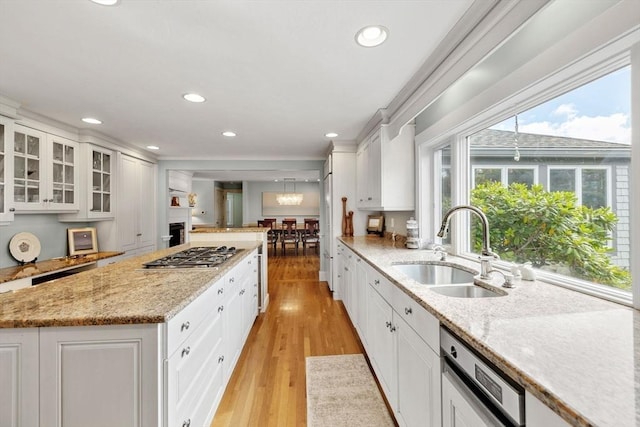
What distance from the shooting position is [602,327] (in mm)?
826

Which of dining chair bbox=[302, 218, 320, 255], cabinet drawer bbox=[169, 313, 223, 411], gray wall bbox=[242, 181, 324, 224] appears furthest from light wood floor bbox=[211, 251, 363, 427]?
gray wall bbox=[242, 181, 324, 224]

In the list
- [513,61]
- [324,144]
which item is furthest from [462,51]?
[324,144]

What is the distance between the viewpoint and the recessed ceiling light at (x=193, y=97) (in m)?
2.29

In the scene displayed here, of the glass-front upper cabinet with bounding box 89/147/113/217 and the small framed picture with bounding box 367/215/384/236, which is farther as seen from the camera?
the small framed picture with bounding box 367/215/384/236

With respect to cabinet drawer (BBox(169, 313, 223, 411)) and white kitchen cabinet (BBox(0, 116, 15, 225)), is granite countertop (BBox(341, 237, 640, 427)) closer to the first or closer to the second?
cabinet drawer (BBox(169, 313, 223, 411))

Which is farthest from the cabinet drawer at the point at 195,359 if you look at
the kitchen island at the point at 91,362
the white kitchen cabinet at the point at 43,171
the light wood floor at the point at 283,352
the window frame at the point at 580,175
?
the white kitchen cabinet at the point at 43,171

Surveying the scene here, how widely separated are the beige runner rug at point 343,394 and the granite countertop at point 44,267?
2.56 m

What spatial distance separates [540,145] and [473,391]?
1.32 m

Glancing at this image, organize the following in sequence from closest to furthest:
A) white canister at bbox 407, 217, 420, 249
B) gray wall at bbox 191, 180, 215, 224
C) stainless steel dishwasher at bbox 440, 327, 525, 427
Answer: stainless steel dishwasher at bbox 440, 327, 525, 427, white canister at bbox 407, 217, 420, 249, gray wall at bbox 191, 180, 215, 224

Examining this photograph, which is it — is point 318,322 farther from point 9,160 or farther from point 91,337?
point 9,160

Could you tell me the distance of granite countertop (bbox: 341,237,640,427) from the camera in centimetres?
52

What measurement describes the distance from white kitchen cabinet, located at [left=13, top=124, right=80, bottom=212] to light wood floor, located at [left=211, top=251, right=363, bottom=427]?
2.56 metres

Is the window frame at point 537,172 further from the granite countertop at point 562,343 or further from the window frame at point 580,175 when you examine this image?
the granite countertop at point 562,343

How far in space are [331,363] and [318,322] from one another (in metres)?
0.83
